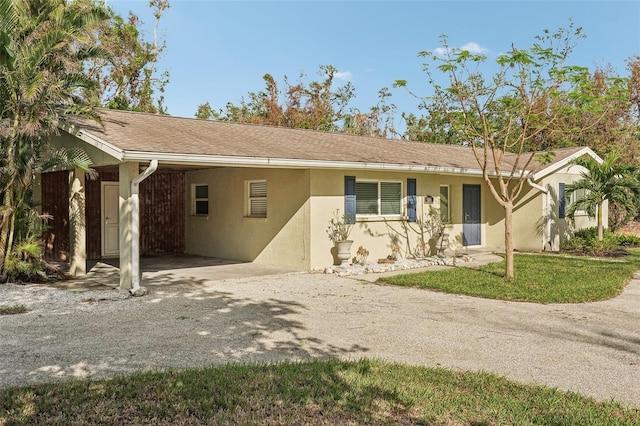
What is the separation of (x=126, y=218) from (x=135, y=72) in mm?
19636

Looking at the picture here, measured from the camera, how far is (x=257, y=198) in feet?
43.8

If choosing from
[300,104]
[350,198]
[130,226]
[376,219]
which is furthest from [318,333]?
[300,104]

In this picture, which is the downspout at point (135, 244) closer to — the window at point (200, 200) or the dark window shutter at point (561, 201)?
the window at point (200, 200)

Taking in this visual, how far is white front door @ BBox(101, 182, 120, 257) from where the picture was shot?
14.1m

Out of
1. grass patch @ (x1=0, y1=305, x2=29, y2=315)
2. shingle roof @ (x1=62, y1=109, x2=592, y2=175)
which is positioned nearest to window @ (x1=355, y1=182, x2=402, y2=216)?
shingle roof @ (x1=62, y1=109, x2=592, y2=175)

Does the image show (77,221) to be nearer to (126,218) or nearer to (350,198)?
(126,218)

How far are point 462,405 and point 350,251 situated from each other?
8277 mm

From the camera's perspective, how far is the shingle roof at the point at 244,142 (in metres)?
9.46

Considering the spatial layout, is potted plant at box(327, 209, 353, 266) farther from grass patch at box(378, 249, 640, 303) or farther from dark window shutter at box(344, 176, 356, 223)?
grass patch at box(378, 249, 640, 303)

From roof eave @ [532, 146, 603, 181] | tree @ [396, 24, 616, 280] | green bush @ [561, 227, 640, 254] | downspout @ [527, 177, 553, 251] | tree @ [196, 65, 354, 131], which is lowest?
green bush @ [561, 227, 640, 254]

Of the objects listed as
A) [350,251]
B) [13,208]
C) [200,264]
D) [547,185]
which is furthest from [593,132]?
[13,208]

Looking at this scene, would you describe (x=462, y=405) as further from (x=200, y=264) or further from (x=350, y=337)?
(x=200, y=264)

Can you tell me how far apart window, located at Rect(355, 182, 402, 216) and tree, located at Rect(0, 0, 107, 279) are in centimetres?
649

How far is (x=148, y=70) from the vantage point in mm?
26953
